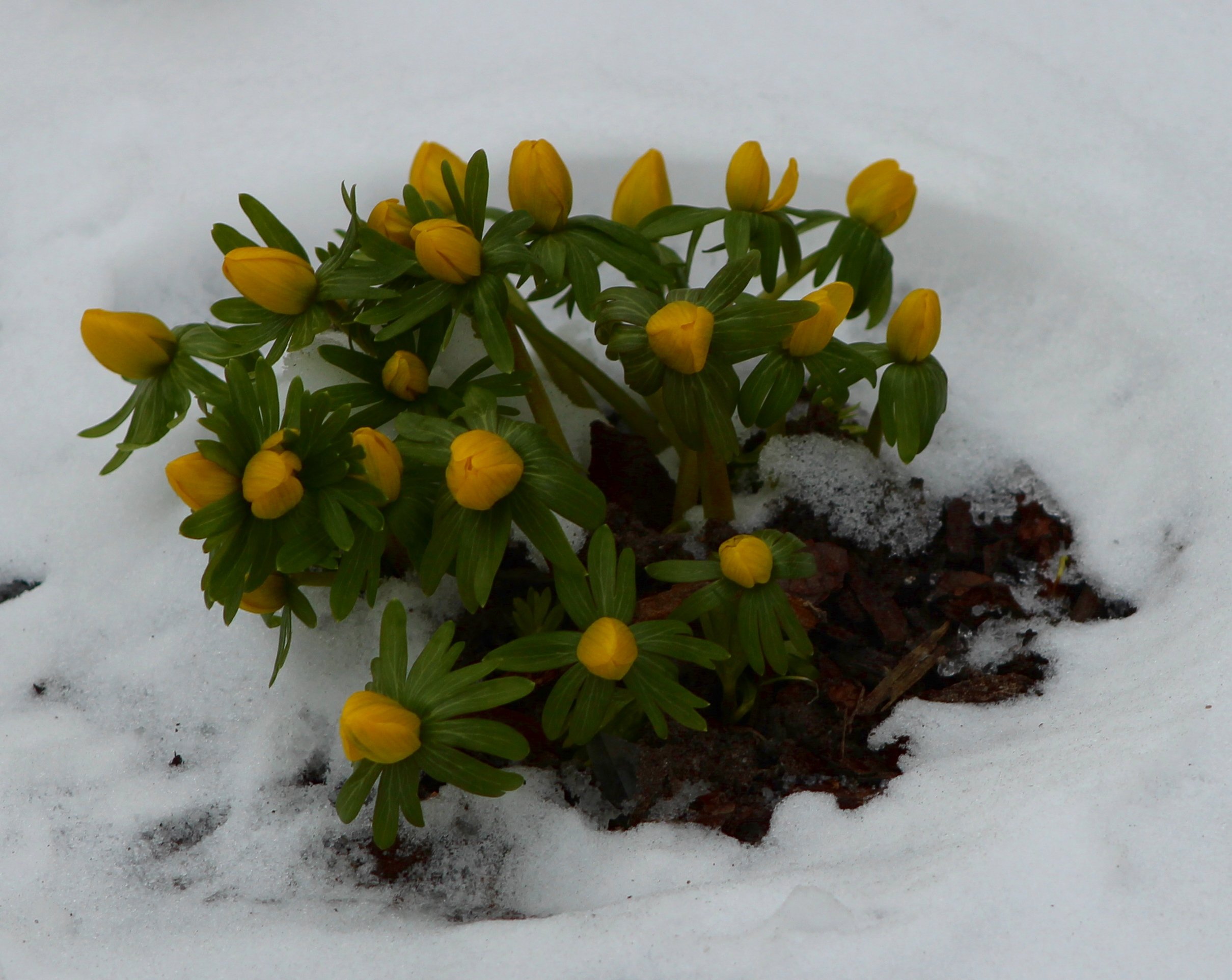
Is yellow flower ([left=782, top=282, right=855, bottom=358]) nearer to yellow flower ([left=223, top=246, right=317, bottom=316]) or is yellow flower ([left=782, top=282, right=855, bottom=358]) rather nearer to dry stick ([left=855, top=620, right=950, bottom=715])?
dry stick ([left=855, top=620, right=950, bottom=715])

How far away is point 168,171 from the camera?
82.1 inches

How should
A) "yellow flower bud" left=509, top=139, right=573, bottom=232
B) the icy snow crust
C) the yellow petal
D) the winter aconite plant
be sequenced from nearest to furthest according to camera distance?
1. the icy snow crust
2. the winter aconite plant
3. "yellow flower bud" left=509, top=139, right=573, bottom=232
4. the yellow petal

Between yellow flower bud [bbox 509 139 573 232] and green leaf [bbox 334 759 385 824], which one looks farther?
yellow flower bud [bbox 509 139 573 232]

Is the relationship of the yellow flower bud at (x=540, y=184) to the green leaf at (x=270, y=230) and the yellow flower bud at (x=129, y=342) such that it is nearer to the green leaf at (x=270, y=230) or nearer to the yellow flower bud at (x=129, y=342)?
the green leaf at (x=270, y=230)

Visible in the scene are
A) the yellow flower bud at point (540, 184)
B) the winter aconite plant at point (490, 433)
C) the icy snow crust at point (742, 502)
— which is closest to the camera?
the icy snow crust at point (742, 502)

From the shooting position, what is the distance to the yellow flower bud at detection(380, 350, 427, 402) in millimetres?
1338

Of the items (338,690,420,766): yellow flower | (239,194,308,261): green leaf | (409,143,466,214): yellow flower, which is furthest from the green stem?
(338,690,420,766): yellow flower

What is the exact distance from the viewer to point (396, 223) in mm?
1358

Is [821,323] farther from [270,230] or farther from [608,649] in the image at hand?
[270,230]

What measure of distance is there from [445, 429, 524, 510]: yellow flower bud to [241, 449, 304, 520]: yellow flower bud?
0.59 ft

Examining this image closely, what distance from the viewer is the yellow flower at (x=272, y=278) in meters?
1.23

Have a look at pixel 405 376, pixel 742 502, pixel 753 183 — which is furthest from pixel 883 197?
pixel 405 376

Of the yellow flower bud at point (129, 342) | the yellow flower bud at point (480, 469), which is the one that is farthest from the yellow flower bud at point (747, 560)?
the yellow flower bud at point (129, 342)

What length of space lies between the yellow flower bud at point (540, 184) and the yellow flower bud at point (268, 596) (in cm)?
60
